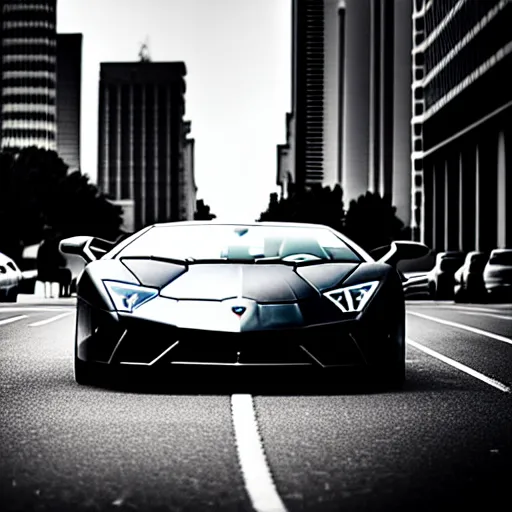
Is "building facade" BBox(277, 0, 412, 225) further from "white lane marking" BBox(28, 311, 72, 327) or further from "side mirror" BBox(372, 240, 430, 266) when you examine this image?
"side mirror" BBox(372, 240, 430, 266)

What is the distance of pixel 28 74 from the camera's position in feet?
608

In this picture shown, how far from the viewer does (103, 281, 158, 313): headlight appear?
7.66 m

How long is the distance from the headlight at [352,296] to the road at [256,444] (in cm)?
56

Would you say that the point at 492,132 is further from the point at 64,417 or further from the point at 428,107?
the point at 64,417

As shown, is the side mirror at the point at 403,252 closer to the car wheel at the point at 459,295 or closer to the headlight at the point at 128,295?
the headlight at the point at 128,295

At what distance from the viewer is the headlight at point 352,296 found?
7691 millimetres

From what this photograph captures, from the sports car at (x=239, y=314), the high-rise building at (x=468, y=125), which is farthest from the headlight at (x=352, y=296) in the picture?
the high-rise building at (x=468, y=125)

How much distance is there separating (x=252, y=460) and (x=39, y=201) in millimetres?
66601

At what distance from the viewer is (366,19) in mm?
170250

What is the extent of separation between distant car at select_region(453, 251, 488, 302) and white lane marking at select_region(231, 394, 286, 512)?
77.3ft

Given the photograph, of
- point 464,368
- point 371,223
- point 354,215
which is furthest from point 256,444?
point 354,215

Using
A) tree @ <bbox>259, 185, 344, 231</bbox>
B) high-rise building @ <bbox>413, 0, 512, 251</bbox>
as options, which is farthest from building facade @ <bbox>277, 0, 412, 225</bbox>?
high-rise building @ <bbox>413, 0, 512, 251</bbox>

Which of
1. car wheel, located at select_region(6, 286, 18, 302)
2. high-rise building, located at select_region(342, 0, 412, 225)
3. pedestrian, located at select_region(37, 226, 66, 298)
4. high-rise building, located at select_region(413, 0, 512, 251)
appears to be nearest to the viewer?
car wheel, located at select_region(6, 286, 18, 302)

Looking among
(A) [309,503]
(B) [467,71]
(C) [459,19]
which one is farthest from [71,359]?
(C) [459,19]
